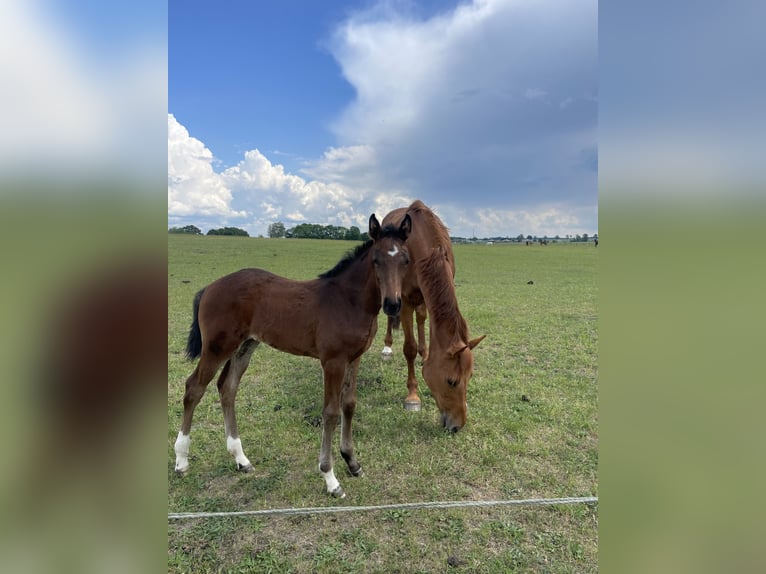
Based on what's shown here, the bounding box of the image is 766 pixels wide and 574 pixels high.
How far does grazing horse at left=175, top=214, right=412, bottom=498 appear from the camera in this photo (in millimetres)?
3430

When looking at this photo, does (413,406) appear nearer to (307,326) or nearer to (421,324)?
(421,324)

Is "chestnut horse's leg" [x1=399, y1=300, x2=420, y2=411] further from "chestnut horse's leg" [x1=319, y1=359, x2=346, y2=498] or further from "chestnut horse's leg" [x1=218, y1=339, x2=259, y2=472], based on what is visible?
"chestnut horse's leg" [x1=218, y1=339, x2=259, y2=472]

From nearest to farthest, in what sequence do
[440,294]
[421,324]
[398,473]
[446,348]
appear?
[398,473] → [446,348] → [440,294] → [421,324]

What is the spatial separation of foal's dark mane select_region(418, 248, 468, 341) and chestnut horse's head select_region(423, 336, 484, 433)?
0.58ft

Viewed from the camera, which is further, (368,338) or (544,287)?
(544,287)

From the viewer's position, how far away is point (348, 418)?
11.9 ft

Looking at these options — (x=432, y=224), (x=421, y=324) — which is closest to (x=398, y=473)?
(x=421, y=324)

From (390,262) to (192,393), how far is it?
2162 millimetres

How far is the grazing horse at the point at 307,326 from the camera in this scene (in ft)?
11.3

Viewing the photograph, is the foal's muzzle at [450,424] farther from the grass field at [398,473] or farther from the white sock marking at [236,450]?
the white sock marking at [236,450]
